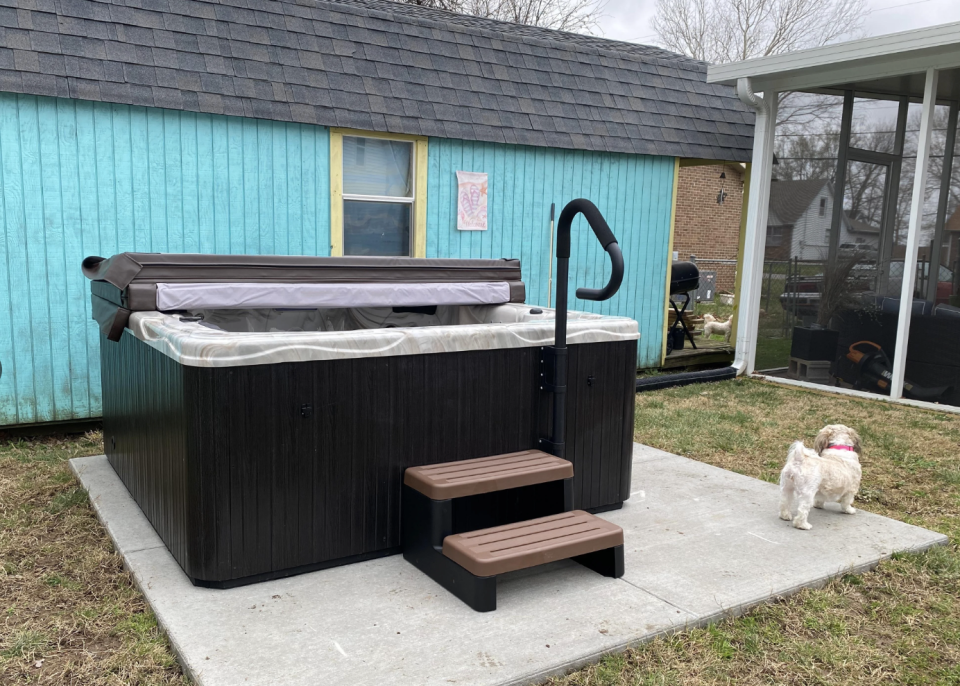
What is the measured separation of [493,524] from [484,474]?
0.34 metres

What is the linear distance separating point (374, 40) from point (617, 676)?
17.4 ft

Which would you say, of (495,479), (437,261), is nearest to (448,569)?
(495,479)

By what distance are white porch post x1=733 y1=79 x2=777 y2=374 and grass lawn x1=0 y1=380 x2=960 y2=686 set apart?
3.26 metres

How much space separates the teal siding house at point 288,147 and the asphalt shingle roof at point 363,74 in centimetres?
1

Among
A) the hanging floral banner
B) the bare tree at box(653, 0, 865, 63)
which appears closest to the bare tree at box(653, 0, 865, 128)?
the bare tree at box(653, 0, 865, 63)

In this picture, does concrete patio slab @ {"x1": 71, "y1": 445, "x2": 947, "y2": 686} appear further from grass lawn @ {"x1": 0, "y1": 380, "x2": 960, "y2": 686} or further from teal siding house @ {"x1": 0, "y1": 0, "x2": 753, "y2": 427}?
teal siding house @ {"x1": 0, "y1": 0, "x2": 753, "y2": 427}

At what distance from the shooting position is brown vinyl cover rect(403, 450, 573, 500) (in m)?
2.79

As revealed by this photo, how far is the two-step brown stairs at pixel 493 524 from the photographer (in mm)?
2576

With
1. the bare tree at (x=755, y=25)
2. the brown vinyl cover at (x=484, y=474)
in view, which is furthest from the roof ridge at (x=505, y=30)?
the bare tree at (x=755, y=25)

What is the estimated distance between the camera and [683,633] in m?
2.48

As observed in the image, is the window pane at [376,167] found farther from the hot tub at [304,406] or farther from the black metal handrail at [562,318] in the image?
the black metal handrail at [562,318]

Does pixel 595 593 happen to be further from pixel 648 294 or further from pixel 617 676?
pixel 648 294

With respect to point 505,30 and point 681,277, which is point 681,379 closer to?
point 681,277

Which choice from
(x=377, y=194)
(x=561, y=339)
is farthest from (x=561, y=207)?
(x=561, y=339)
